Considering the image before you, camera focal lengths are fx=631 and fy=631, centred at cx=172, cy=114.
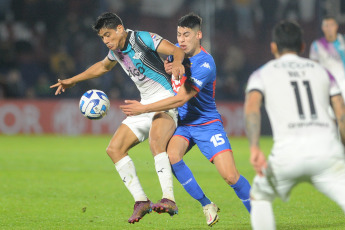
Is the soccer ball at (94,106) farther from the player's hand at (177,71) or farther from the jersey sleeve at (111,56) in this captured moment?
the player's hand at (177,71)

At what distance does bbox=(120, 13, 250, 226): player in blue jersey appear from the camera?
6.35m

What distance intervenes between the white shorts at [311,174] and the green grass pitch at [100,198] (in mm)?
2237

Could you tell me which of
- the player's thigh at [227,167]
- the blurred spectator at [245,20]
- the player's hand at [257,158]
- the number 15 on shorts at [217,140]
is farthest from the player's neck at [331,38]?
the blurred spectator at [245,20]

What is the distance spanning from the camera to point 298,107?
14.0ft

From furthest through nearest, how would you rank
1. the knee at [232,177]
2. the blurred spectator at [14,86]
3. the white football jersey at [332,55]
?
1. the blurred spectator at [14,86]
2. the white football jersey at [332,55]
3. the knee at [232,177]

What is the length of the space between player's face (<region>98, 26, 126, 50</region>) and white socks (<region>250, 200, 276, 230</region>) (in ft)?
9.23

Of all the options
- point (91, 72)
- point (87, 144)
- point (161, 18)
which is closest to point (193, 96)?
point (91, 72)

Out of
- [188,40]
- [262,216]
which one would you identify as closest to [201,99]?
[188,40]

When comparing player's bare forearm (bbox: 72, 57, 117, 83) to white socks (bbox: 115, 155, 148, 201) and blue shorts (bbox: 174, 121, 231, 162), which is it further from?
white socks (bbox: 115, 155, 148, 201)

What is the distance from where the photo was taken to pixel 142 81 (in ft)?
22.1

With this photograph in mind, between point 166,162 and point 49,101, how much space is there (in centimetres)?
1429

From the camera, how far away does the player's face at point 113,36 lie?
649 cm

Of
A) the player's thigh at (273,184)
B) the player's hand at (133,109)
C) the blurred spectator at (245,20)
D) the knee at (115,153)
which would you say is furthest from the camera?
the blurred spectator at (245,20)

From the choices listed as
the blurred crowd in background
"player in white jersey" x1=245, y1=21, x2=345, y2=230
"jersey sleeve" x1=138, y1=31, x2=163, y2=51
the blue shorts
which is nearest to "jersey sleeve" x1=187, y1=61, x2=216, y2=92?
"jersey sleeve" x1=138, y1=31, x2=163, y2=51
